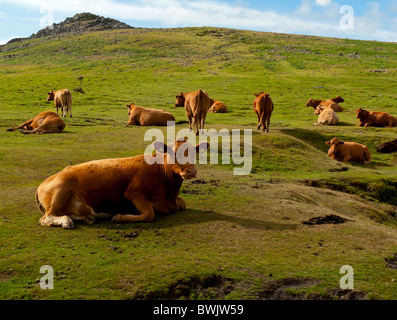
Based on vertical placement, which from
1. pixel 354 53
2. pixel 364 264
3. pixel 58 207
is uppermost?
pixel 354 53

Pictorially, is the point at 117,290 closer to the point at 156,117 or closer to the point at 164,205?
the point at 164,205

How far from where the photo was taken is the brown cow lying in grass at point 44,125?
20.8 meters

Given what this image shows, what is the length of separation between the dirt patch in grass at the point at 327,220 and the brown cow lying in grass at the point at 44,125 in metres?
14.4

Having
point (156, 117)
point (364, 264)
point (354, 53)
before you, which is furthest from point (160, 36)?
point (364, 264)

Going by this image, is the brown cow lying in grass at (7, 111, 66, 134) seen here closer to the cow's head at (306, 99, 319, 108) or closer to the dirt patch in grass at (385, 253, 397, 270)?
the dirt patch in grass at (385, 253, 397, 270)

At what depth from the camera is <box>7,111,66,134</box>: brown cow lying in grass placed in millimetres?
20781

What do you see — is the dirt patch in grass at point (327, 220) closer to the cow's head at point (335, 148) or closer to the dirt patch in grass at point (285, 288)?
the dirt patch in grass at point (285, 288)

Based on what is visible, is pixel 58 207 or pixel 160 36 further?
pixel 160 36

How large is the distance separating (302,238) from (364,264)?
135 centimetres

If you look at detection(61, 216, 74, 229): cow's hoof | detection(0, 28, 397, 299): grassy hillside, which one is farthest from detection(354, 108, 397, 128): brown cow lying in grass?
detection(61, 216, 74, 229): cow's hoof

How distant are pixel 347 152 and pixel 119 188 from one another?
1282cm

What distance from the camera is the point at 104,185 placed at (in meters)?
9.20

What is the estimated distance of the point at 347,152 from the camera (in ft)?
63.4

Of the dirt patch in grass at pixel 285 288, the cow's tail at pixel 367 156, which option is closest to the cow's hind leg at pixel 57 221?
the dirt patch in grass at pixel 285 288
